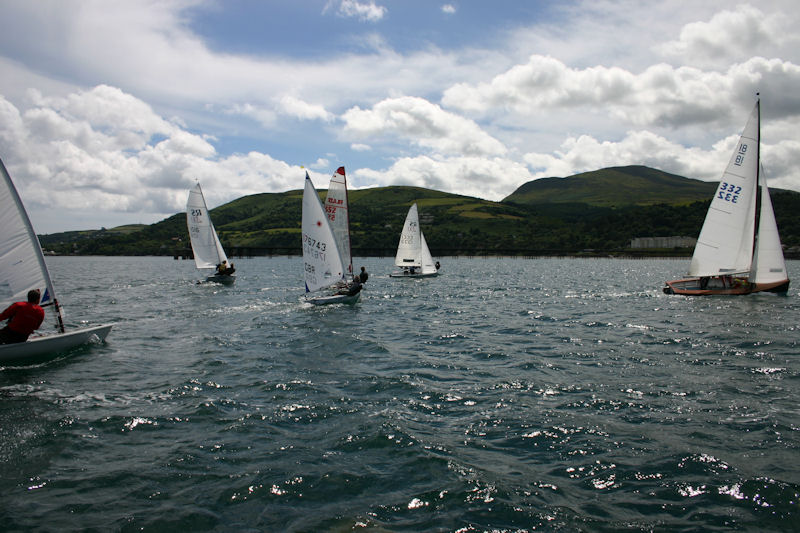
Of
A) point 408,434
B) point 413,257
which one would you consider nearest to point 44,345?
point 408,434

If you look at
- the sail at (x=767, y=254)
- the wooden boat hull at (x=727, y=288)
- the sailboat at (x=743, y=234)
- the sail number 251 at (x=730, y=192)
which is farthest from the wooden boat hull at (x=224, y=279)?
the sail at (x=767, y=254)

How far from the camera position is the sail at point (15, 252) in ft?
52.7

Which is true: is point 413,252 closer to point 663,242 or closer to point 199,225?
point 199,225

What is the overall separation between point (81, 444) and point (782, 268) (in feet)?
144

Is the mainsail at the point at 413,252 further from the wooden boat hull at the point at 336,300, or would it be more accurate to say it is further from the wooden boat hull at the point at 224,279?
the wooden boat hull at the point at 336,300

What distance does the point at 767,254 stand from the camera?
1404 inches

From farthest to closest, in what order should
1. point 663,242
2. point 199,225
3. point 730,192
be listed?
1. point 663,242
2. point 199,225
3. point 730,192

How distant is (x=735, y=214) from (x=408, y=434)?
3557 cm

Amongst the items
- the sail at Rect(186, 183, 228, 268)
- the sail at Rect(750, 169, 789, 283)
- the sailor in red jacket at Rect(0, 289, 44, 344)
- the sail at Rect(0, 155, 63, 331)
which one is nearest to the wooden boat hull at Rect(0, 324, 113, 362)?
the sailor in red jacket at Rect(0, 289, 44, 344)

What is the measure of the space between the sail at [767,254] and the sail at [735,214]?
74cm

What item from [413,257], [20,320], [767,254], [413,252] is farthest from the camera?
[413,257]

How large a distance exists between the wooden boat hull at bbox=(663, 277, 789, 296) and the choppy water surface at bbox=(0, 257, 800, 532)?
16.8m

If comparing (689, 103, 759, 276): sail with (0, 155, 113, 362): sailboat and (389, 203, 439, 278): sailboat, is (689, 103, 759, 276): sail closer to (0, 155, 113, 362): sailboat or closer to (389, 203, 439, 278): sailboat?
(389, 203, 439, 278): sailboat

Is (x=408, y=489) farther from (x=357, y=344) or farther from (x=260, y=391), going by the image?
(x=357, y=344)
